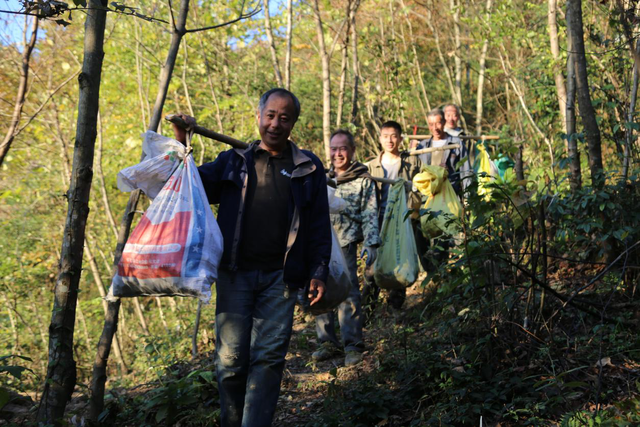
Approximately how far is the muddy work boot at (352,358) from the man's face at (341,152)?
1806mm

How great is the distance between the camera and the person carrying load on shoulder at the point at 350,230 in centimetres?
568

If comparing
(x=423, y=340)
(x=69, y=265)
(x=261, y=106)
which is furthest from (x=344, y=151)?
(x=69, y=265)

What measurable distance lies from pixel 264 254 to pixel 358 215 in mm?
2481

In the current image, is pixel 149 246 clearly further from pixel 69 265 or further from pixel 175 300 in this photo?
pixel 175 300

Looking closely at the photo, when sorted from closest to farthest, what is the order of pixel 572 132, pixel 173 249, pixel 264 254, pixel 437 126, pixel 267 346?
pixel 173 249, pixel 267 346, pixel 264 254, pixel 572 132, pixel 437 126

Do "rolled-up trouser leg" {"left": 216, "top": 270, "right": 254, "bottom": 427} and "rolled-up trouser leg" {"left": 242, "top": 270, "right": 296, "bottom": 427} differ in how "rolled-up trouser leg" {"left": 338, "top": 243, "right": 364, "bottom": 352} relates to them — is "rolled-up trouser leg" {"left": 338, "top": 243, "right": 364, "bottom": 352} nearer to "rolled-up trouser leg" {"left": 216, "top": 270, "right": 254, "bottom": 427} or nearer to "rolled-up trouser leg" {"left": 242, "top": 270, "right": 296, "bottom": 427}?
"rolled-up trouser leg" {"left": 242, "top": 270, "right": 296, "bottom": 427}

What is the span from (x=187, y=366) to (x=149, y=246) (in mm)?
3261

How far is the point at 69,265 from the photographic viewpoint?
3.97 m

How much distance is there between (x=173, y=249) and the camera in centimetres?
336

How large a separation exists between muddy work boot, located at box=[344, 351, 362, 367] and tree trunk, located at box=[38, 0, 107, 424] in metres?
2.32

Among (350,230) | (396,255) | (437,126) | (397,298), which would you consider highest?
(437,126)

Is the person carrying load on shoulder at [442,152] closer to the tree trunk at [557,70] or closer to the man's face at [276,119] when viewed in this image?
the tree trunk at [557,70]

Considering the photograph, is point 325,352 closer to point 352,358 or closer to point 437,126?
point 352,358

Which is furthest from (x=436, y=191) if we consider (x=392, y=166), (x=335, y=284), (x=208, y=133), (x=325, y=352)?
(x=208, y=133)
